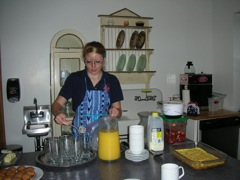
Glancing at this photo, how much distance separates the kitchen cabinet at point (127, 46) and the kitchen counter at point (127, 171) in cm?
193

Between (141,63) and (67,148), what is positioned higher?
(141,63)

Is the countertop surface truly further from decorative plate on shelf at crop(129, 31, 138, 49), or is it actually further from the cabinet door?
the cabinet door

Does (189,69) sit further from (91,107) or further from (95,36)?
(91,107)

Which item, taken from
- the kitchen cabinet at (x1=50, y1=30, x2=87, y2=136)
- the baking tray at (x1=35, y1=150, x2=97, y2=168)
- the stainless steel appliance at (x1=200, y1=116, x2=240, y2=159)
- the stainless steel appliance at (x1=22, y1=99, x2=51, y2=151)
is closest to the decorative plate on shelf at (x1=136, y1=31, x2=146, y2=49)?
the kitchen cabinet at (x1=50, y1=30, x2=87, y2=136)

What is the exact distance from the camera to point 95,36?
3154 millimetres

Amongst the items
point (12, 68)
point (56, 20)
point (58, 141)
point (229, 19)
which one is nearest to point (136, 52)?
point (56, 20)

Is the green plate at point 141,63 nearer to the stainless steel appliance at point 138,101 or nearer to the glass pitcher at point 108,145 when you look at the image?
Result: the stainless steel appliance at point 138,101

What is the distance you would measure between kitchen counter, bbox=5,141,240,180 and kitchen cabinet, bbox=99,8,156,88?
6.34 feet

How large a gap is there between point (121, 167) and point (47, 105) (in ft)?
6.47

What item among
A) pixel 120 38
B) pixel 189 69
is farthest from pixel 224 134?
pixel 120 38

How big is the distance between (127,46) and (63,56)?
36.1 inches

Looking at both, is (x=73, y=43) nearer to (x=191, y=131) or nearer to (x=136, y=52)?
(x=136, y=52)

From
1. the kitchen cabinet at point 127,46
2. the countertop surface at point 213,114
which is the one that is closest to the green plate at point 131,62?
the kitchen cabinet at point 127,46

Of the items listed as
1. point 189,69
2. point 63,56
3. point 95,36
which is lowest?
point 189,69
